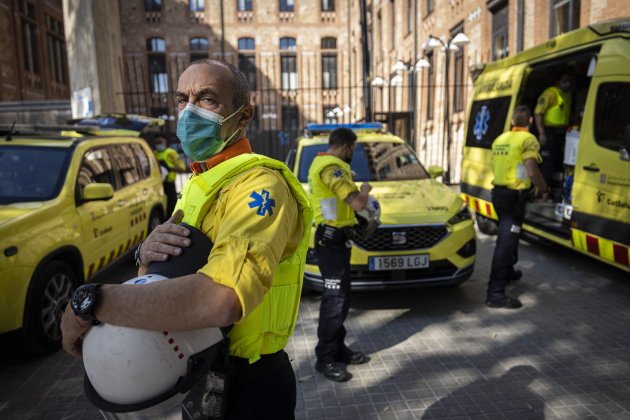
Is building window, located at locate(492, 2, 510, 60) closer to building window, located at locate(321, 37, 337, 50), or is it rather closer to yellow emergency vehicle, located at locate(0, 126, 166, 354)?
yellow emergency vehicle, located at locate(0, 126, 166, 354)

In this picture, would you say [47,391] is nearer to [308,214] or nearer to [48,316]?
[48,316]

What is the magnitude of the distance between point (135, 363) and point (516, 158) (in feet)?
15.2

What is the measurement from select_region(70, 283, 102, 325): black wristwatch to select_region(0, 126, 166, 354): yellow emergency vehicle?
9.29 feet

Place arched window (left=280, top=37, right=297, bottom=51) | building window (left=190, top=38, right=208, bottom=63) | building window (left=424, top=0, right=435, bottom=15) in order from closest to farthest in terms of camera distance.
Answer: building window (left=424, top=0, right=435, bottom=15) → building window (left=190, top=38, right=208, bottom=63) → arched window (left=280, top=37, right=297, bottom=51)

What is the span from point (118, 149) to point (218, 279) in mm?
5660

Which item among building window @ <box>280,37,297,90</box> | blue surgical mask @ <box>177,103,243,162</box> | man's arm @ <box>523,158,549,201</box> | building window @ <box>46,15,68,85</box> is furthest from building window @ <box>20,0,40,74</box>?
blue surgical mask @ <box>177,103,243,162</box>

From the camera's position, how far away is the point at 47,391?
137 inches

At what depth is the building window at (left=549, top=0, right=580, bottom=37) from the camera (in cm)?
989

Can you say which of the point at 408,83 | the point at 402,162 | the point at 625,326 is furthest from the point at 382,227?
the point at 408,83

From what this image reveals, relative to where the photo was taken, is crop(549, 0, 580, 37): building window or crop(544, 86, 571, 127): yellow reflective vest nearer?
crop(544, 86, 571, 127): yellow reflective vest

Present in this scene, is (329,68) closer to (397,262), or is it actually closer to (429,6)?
(429,6)

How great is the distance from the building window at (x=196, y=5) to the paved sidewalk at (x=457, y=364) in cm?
3037

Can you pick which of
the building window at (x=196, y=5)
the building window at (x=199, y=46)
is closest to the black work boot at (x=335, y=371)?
the building window at (x=199, y=46)

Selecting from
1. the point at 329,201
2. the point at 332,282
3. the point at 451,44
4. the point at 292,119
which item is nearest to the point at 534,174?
the point at 329,201
